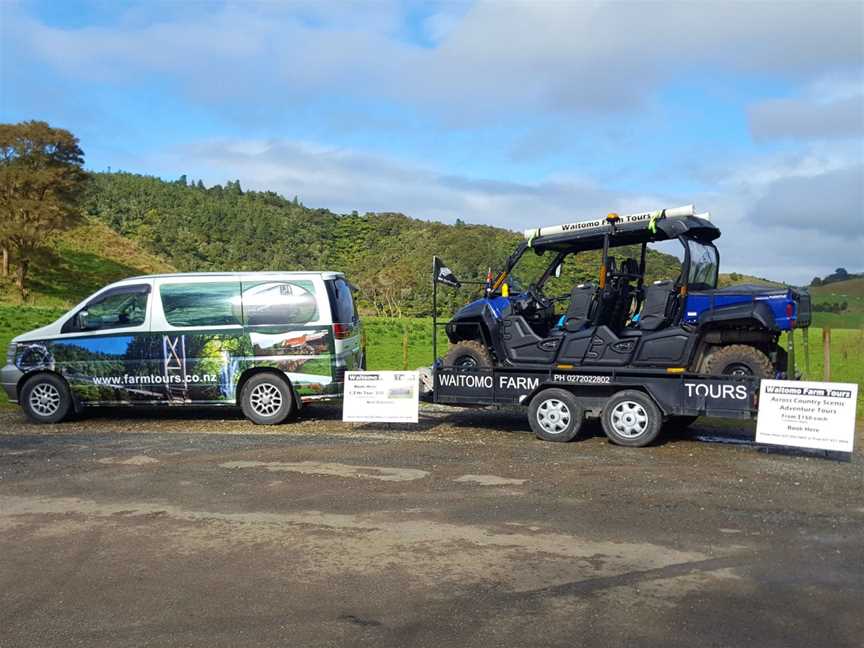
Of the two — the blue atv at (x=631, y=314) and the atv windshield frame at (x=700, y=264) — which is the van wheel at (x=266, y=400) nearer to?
the blue atv at (x=631, y=314)

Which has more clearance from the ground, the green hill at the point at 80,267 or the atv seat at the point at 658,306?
the green hill at the point at 80,267

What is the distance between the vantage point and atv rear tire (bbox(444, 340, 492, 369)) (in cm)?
1111

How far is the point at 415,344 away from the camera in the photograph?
34.5 metres

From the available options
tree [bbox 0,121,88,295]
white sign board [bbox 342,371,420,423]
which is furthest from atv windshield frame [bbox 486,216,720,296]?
tree [bbox 0,121,88,295]

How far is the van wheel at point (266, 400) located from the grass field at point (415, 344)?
5767mm

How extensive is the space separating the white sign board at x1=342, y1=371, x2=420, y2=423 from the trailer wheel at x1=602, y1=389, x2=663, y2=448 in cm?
255

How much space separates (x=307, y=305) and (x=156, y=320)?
7.10 ft

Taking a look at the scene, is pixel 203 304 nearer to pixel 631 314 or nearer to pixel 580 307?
pixel 580 307

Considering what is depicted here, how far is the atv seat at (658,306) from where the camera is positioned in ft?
33.6

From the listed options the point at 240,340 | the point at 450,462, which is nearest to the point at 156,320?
the point at 240,340

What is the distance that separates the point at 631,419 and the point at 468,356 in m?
2.29

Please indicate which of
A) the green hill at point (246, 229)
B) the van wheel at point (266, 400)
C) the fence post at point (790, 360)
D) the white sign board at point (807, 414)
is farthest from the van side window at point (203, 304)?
the green hill at point (246, 229)

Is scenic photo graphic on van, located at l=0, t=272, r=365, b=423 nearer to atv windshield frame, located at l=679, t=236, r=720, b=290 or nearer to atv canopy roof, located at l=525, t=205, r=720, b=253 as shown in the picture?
atv canopy roof, located at l=525, t=205, r=720, b=253

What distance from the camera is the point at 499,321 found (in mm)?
11023
